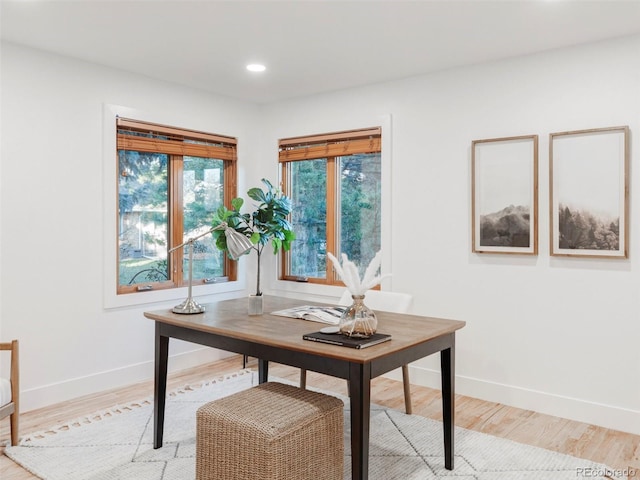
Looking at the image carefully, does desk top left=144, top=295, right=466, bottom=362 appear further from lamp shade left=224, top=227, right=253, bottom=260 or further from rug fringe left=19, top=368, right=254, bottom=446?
rug fringe left=19, top=368, right=254, bottom=446

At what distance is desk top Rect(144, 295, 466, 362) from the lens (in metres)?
2.05

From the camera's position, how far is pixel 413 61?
363 centimetres

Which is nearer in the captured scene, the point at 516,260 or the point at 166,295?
A: the point at 516,260

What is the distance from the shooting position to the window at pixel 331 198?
171 inches

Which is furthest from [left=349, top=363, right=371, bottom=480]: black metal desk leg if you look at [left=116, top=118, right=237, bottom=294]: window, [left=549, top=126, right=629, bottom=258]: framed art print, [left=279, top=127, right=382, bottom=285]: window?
[left=116, top=118, right=237, bottom=294]: window

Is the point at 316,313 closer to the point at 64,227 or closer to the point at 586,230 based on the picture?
the point at 586,230

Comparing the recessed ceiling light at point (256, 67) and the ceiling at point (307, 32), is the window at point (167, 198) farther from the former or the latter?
the recessed ceiling light at point (256, 67)

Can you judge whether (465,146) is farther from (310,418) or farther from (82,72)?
(82,72)

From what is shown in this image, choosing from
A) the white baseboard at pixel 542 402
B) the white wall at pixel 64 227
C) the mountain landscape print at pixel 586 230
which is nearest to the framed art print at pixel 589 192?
the mountain landscape print at pixel 586 230

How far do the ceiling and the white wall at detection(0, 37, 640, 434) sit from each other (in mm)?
194

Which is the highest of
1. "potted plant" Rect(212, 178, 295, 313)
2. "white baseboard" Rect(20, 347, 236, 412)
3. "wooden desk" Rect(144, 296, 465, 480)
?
"potted plant" Rect(212, 178, 295, 313)

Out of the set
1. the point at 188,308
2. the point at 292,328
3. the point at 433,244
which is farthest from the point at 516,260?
the point at 188,308

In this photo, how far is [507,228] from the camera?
139 inches

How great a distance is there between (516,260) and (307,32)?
81.4 inches
